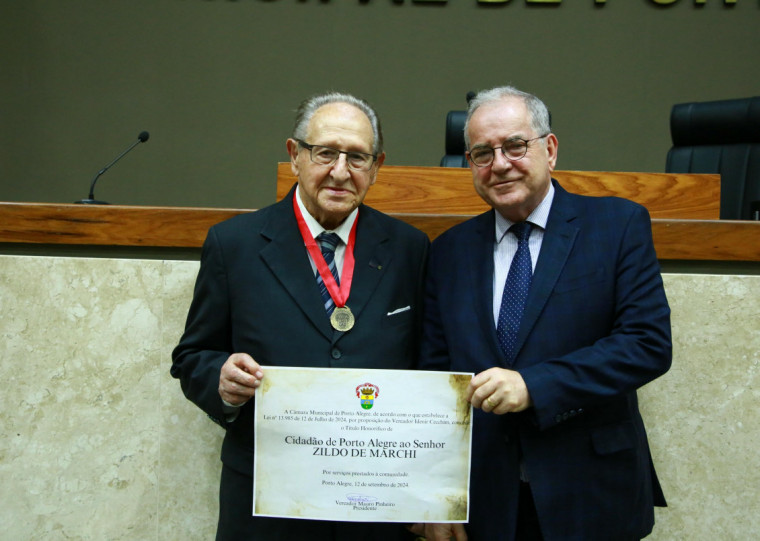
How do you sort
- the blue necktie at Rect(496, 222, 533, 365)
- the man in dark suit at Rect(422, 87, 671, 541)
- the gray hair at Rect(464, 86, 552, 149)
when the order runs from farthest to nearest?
the gray hair at Rect(464, 86, 552, 149) → the blue necktie at Rect(496, 222, 533, 365) → the man in dark suit at Rect(422, 87, 671, 541)

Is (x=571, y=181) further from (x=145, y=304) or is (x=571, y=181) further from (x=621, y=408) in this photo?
(x=145, y=304)

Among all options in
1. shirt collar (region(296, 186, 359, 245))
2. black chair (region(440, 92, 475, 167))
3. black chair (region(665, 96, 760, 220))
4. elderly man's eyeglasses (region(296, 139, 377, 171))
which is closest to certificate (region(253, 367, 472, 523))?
shirt collar (region(296, 186, 359, 245))

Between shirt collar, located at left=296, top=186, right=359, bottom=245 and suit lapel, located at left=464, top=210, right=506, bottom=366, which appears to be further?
shirt collar, located at left=296, top=186, right=359, bottom=245

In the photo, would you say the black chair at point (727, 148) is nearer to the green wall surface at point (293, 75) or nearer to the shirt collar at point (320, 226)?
the green wall surface at point (293, 75)

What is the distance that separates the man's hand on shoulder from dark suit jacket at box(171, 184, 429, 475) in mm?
44

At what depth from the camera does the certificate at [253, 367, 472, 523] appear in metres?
1.34

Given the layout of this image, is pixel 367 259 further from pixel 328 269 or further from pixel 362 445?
pixel 362 445

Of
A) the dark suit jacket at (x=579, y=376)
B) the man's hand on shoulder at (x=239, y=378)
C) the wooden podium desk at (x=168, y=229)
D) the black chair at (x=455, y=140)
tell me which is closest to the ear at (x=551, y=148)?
the dark suit jacket at (x=579, y=376)

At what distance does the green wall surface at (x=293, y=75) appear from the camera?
5109 millimetres

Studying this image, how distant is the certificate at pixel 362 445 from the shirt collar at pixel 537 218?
397mm

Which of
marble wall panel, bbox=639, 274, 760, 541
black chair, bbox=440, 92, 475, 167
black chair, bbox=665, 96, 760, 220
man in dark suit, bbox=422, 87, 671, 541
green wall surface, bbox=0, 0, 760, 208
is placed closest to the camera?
man in dark suit, bbox=422, 87, 671, 541

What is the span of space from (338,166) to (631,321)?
27.6 inches

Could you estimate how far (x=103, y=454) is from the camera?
1.85 meters

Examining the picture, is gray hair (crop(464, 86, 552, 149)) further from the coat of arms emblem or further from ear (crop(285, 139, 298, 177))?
the coat of arms emblem
